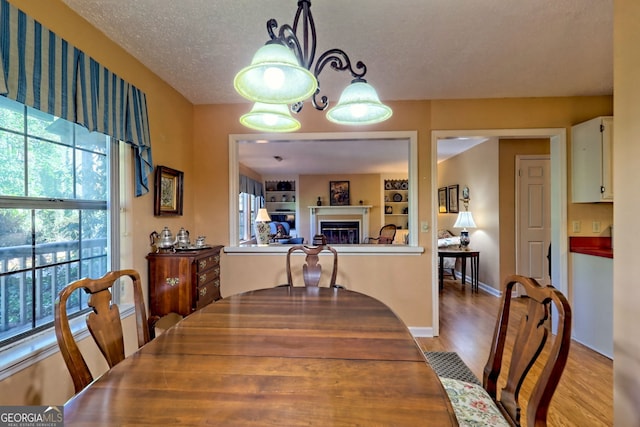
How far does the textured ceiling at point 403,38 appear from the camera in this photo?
1688 millimetres

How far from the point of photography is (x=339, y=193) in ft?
26.7

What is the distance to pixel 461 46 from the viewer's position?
81.7 inches

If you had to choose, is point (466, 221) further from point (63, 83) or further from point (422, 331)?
point (63, 83)

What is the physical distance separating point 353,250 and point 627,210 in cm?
204

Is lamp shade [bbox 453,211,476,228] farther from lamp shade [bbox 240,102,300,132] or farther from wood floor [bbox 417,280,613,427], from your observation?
lamp shade [bbox 240,102,300,132]

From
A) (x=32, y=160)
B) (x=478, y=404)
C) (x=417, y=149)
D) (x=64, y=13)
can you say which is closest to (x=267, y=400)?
(x=478, y=404)

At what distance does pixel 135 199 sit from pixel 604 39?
3.41 metres

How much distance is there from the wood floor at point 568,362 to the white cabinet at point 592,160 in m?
1.41

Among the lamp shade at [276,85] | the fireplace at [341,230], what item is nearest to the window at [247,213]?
the fireplace at [341,230]

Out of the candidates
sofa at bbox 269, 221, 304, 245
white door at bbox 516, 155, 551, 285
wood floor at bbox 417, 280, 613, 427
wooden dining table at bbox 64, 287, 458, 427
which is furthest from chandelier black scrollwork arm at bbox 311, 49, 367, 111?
sofa at bbox 269, 221, 304, 245

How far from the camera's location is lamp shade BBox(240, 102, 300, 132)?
59.2 inches

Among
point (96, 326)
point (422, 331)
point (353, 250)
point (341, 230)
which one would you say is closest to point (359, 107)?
point (96, 326)

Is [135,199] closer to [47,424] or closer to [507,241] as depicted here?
[47,424]

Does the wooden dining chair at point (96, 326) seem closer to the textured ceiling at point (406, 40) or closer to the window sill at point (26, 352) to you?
the window sill at point (26, 352)
